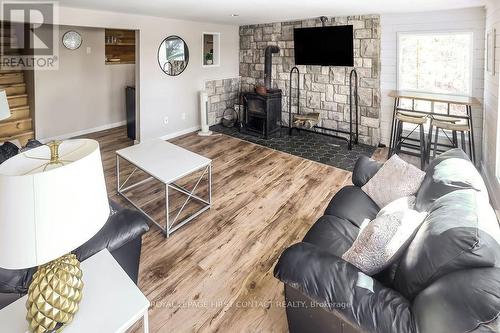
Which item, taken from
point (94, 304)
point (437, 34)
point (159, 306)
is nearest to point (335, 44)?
point (437, 34)

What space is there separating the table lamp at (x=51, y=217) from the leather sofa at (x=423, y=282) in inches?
35.8

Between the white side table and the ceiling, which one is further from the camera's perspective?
the ceiling

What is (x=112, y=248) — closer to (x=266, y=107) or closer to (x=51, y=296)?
(x=51, y=296)

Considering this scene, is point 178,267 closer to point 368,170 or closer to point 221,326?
point 221,326

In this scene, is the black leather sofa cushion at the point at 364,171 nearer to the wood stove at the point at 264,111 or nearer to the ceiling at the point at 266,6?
the ceiling at the point at 266,6

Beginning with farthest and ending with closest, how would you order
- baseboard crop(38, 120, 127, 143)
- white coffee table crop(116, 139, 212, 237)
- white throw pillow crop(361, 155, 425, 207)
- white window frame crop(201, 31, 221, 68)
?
white window frame crop(201, 31, 221, 68)
baseboard crop(38, 120, 127, 143)
white coffee table crop(116, 139, 212, 237)
white throw pillow crop(361, 155, 425, 207)

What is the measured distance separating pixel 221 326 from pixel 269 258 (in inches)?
29.8

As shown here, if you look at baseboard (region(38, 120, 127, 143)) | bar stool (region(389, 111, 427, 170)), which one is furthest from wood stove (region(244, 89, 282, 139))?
baseboard (region(38, 120, 127, 143))

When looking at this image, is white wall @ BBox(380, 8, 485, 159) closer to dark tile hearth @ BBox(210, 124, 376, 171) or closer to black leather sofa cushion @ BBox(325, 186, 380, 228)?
dark tile hearth @ BBox(210, 124, 376, 171)

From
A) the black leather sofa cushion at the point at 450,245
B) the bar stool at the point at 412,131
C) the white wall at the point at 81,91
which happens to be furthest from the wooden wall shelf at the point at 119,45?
the black leather sofa cushion at the point at 450,245

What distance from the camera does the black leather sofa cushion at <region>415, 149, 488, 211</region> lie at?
182 centimetres

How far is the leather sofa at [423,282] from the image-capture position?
40.6 inches

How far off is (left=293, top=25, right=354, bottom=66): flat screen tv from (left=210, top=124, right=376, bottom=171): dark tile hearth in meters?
1.40

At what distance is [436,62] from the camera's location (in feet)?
14.9
